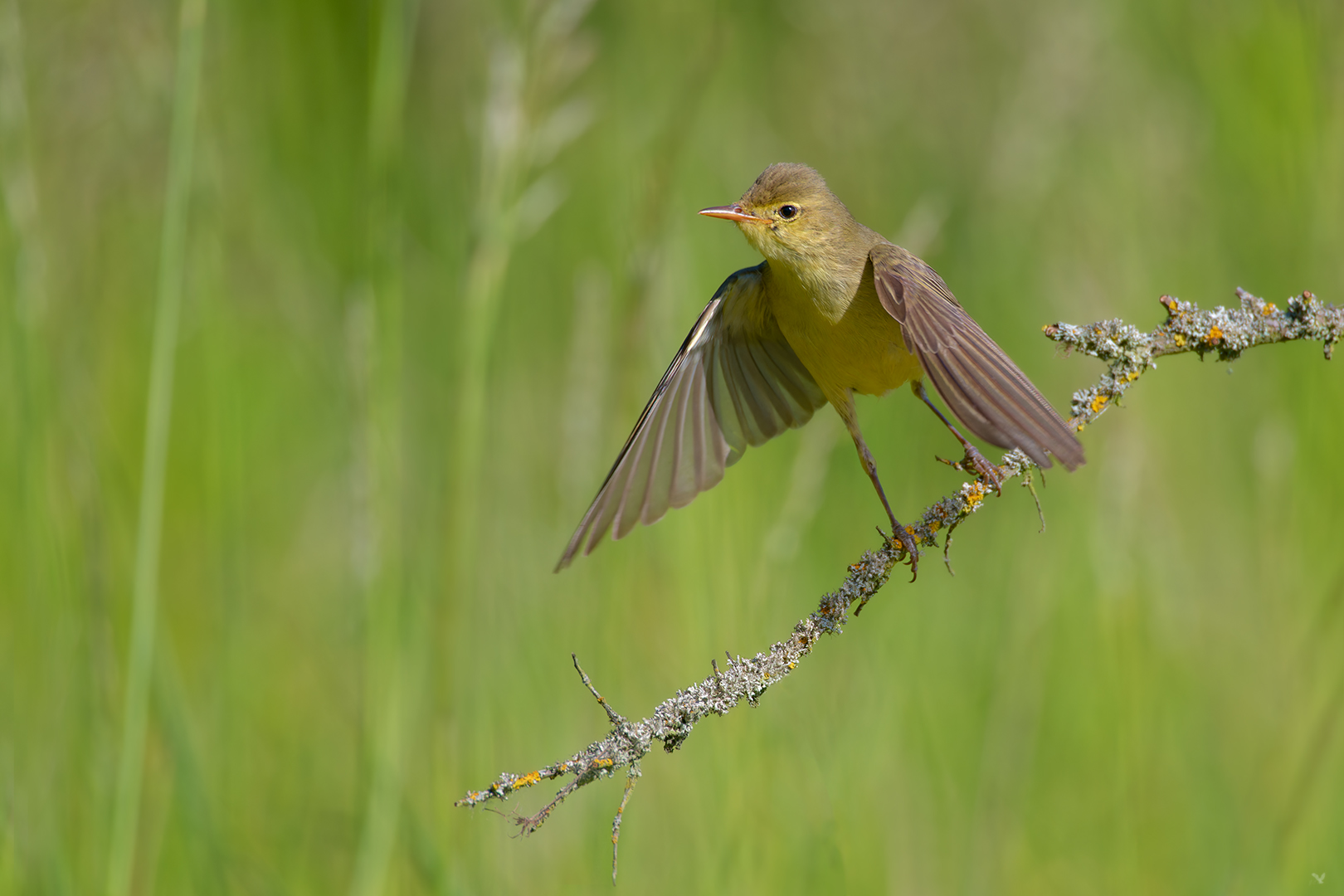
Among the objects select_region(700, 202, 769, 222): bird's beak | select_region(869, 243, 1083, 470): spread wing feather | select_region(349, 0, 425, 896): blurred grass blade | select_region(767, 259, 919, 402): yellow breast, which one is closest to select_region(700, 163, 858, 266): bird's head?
select_region(700, 202, 769, 222): bird's beak

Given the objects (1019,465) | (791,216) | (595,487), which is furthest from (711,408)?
(1019,465)

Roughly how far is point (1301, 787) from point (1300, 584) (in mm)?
1569

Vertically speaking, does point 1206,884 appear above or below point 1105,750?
below

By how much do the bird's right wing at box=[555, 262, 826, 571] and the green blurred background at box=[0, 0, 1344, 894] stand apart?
0.12 metres

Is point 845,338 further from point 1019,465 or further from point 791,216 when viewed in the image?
point 1019,465

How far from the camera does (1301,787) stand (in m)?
2.42

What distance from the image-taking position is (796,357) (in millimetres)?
3850

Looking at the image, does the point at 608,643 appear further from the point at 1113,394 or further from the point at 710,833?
the point at 1113,394

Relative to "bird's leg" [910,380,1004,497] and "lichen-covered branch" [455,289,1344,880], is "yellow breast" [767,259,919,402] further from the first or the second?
"lichen-covered branch" [455,289,1344,880]

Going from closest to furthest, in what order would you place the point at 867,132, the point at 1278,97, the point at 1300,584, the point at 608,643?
the point at 608,643, the point at 1300,584, the point at 1278,97, the point at 867,132

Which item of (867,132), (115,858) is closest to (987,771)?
(115,858)

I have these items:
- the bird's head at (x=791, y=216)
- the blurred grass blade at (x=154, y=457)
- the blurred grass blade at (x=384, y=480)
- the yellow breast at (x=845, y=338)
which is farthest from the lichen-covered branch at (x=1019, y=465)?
the bird's head at (x=791, y=216)

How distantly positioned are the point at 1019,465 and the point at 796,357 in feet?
5.64

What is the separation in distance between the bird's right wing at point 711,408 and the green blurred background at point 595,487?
4.7 inches
